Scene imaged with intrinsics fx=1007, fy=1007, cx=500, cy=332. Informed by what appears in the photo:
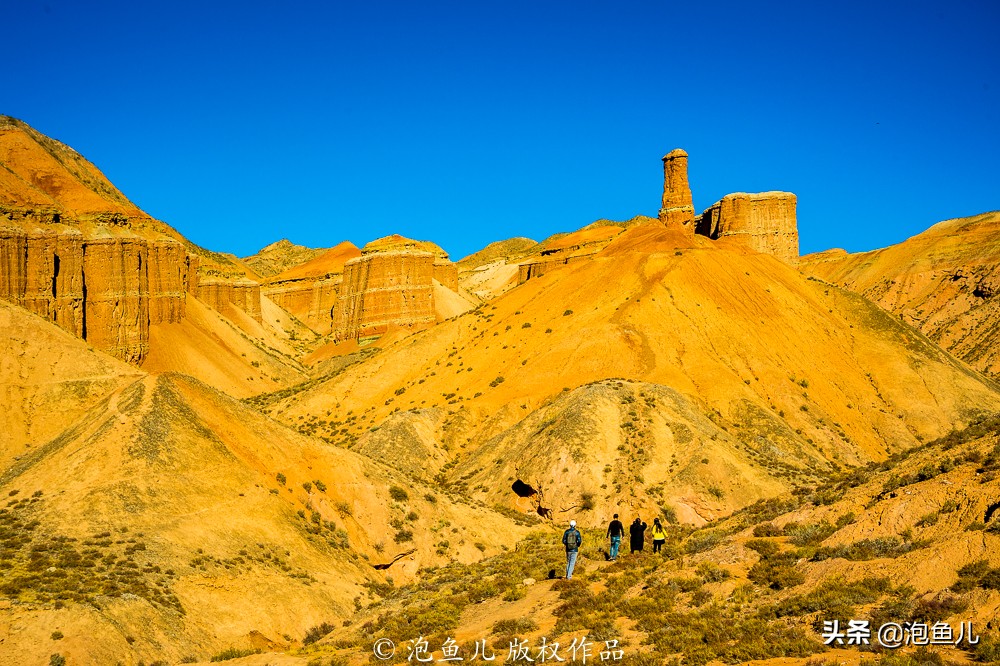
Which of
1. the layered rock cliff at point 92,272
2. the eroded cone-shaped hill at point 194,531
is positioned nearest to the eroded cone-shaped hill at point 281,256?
the layered rock cliff at point 92,272

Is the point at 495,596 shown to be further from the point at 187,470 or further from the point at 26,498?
the point at 26,498

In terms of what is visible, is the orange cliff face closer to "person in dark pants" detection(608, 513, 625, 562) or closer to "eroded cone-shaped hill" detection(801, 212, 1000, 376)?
"person in dark pants" detection(608, 513, 625, 562)

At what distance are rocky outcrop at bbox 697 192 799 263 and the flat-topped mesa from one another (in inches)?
957

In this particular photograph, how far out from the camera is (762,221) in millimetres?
81312

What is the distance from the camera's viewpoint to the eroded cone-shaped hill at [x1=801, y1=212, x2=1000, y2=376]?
81000 mm

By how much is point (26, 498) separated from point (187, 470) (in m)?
4.18

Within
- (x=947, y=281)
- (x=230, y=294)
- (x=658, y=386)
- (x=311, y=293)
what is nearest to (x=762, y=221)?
(x=947, y=281)

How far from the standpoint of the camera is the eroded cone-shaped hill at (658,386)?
127 ft

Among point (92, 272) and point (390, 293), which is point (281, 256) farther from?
point (92, 272)

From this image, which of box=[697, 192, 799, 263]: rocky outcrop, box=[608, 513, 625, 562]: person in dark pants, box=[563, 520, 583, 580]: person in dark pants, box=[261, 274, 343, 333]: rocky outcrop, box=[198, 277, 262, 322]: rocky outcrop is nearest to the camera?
box=[563, 520, 583, 580]: person in dark pants

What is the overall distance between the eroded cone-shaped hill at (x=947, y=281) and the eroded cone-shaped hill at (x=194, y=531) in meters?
56.1
